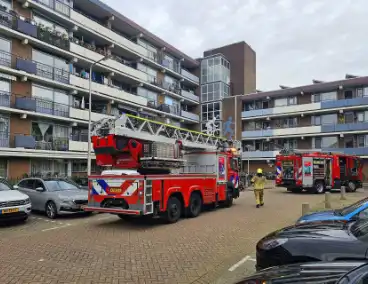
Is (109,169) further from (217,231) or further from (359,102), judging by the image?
(359,102)

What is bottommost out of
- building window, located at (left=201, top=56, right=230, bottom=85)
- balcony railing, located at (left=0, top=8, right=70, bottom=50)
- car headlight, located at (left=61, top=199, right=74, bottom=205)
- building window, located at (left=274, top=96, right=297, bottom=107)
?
car headlight, located at (left=61, top=199, right=74, bottom=205)

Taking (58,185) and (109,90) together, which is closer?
(58,185)

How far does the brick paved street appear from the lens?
5652 millimetres

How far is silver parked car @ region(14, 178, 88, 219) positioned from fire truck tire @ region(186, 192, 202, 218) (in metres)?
3.77

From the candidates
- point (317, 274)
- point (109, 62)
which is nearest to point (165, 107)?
point (109, 62)

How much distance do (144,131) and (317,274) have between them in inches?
356

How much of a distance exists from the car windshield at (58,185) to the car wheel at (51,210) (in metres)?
0.68

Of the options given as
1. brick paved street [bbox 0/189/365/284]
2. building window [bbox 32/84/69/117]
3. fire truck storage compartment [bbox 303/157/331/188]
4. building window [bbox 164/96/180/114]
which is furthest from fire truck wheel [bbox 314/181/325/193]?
building window [bbox 164/96/180/114]

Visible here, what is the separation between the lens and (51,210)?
39.3 feet

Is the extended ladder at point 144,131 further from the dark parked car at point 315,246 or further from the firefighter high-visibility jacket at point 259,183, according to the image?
the dark parked car at point 315,246

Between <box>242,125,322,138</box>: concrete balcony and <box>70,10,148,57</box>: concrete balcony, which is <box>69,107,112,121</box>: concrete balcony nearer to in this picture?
<box>70,10,148,57</box>: concrete balcony

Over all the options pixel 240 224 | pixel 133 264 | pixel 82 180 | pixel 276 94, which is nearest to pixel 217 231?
pixel 240 224

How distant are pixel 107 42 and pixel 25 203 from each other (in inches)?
903

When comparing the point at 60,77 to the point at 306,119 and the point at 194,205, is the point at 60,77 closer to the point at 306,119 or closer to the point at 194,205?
the point at 194,205
